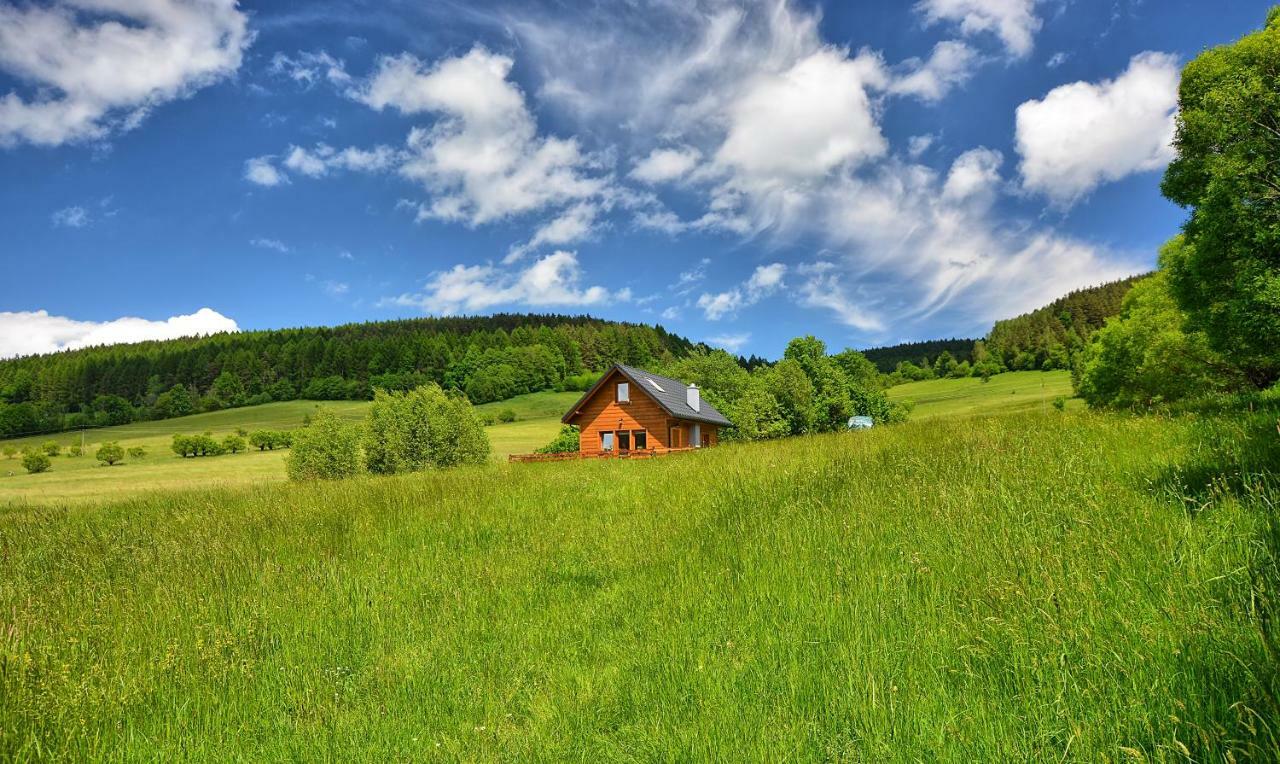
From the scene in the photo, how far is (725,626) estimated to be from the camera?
14.4 feet

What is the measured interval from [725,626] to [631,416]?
36.4 m

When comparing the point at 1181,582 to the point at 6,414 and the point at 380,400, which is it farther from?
the point at 6,414

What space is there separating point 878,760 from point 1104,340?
4134cm

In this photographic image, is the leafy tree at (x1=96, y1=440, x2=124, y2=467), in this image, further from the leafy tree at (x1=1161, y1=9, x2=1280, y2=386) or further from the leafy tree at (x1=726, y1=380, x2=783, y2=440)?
the leafy tree at (x1=1161, y1=9, x2=1280, y2=386)

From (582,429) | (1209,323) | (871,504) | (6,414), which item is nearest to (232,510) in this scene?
(871,504)

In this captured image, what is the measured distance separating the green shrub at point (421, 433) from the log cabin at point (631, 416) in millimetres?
7834

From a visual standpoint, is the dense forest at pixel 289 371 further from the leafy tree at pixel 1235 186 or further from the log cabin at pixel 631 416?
the leafy tree at pixel 1235 186

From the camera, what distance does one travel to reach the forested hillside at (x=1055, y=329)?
107m

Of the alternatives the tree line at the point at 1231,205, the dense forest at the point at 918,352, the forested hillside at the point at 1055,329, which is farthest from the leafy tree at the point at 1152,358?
the dense forest at the point at 918,352

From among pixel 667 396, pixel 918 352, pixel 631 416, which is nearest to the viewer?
pixel 631 416

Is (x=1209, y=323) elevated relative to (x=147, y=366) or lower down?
lower down

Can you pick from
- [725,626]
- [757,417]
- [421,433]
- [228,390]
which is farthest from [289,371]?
[725,626]

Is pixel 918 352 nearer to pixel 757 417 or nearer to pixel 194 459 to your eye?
pixel 757 417

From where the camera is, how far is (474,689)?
158 inches
